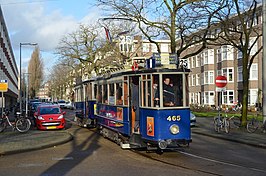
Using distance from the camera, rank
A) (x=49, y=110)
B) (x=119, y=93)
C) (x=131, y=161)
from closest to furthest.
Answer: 1. (x=131, y=161)
2. (x=119, y=93)
3. (x=49, y=110)

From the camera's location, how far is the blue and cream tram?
462 inches

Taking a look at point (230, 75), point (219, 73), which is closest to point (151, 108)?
point (230, 75)

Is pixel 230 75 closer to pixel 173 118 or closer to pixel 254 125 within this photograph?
pixel 254 125

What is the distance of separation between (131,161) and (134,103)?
90.2 inches

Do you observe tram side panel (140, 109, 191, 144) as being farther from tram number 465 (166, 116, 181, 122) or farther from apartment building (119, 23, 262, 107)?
apartment building (119, 23, 262, 107)

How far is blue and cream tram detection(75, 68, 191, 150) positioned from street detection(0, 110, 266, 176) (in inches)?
22.7

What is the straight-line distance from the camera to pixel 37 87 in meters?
93.2

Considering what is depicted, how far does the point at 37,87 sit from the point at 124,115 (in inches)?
3261

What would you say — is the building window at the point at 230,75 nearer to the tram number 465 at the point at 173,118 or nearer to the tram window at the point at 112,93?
the tram window at the point at 112,93

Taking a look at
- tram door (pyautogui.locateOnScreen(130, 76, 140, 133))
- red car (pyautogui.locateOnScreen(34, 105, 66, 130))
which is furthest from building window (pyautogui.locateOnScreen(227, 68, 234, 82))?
tram door (pyautogui.locateOnScreen(130, 76, 140, 133))

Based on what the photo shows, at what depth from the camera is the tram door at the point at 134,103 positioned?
42.0ft

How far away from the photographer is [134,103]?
511 inches

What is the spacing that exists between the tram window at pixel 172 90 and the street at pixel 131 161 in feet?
5.73

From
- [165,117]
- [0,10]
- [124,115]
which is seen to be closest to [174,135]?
[165,117]
